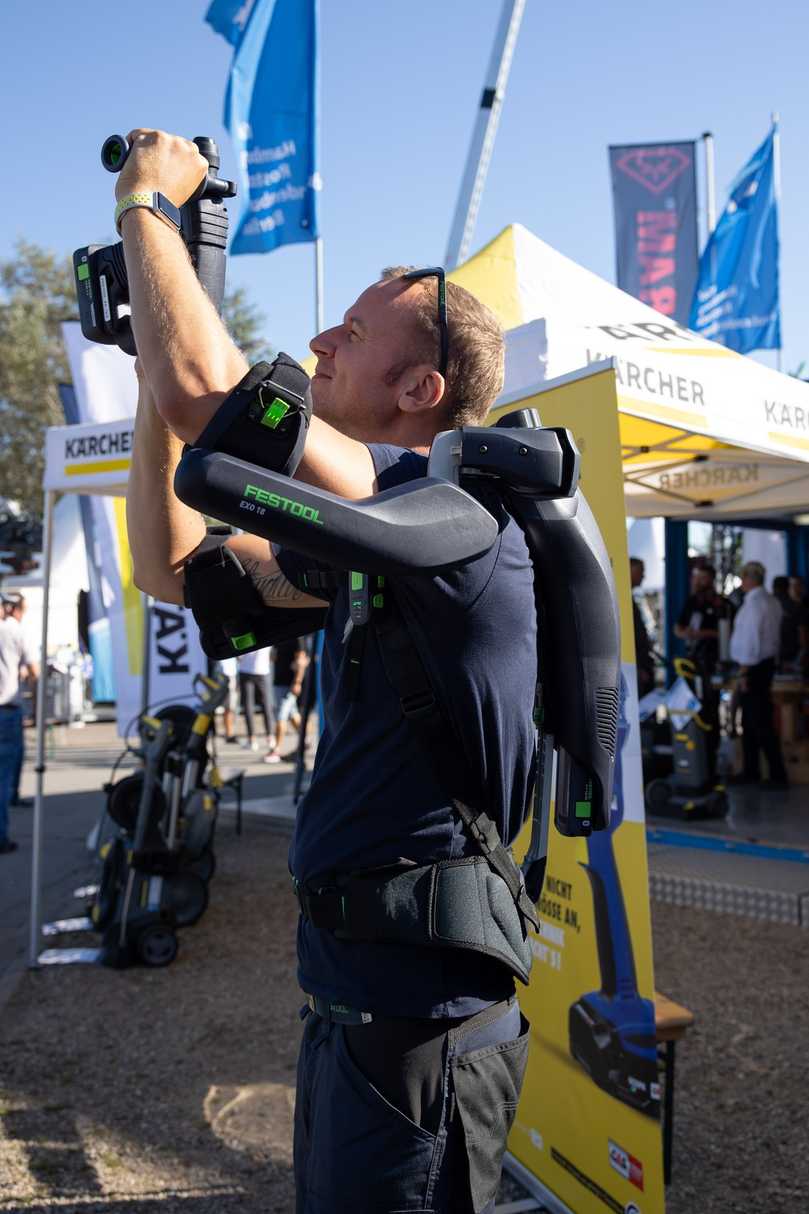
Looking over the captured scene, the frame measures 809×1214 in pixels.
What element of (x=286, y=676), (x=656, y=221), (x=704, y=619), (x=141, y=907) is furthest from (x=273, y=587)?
(x=656, y=221)

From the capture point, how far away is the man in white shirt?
9.89m

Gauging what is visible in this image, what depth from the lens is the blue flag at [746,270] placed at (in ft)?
41.1

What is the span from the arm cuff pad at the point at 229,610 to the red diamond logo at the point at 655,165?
13.4 meters

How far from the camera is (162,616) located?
25.9 ft

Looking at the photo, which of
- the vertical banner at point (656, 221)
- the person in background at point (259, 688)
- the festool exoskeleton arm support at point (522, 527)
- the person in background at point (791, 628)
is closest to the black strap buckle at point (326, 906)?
the festool exoskeleton arm support at point (522, 527)

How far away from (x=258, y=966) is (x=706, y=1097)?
104 inches

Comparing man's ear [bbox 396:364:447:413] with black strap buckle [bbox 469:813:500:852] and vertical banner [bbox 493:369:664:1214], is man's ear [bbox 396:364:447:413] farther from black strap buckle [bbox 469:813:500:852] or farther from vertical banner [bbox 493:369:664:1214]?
vertical banner [bbox 493:369:664:1214]

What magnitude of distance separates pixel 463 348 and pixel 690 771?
7.54m

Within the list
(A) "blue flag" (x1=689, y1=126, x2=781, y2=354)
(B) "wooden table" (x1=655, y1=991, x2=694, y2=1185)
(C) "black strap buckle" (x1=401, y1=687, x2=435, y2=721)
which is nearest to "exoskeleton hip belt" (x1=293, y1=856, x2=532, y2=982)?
(C) "black strap buckle" (x1=401, y1=687, x2=435, y2=721)

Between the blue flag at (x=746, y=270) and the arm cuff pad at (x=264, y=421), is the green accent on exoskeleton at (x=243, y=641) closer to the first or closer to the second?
the arm cuff pad at (x=264, y=421)

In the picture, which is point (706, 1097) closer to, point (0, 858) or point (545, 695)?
point (545, 695)

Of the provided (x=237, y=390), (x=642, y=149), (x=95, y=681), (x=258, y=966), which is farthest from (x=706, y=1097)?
(x=95, y=681)

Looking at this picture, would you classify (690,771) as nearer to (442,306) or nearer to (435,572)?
(442,306)

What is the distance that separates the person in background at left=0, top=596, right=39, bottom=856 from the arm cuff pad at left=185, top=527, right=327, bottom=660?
25.4ft
